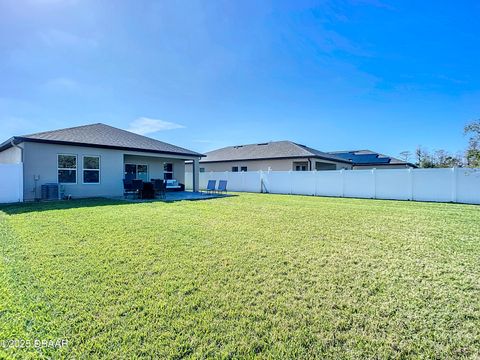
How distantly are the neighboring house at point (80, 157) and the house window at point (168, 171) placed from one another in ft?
7.76

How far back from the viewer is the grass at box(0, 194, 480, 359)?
2.57m

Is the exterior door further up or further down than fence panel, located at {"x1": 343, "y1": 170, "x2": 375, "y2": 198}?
further up

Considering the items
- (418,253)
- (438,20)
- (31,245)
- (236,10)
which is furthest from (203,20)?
(418,253)

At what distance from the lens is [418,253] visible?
16.9 feet

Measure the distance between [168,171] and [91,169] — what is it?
665 centimetres

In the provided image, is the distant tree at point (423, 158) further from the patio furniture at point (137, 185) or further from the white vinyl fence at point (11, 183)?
the white vinyl fence at point (11, 183)

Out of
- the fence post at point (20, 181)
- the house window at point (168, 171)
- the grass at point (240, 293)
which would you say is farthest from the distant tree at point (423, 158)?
the fence post at point (20, 181)

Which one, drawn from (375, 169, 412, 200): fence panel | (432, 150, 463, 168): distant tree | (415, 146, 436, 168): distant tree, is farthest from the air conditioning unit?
(415, 146, 436, 168): distant tree

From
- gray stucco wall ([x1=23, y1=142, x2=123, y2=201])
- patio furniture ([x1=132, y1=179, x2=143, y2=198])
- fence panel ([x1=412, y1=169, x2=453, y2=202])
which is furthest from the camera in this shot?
patio furniture ([x1=132, y1=179, x2=143, y2=198])

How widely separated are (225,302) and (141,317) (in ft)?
3.27

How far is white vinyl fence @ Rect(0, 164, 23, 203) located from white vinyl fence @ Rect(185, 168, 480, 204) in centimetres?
1524

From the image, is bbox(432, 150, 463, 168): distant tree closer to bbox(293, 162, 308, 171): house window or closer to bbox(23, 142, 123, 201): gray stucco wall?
bbox(293, 162, 308, 171): house window

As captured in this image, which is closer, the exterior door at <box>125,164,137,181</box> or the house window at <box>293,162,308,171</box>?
the exterior door at <box>125,164,137,181</box>

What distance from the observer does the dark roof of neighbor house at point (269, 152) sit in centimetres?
2416
